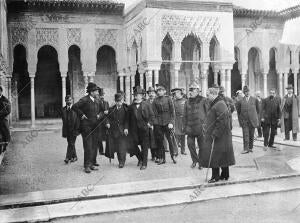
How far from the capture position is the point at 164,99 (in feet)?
29.6

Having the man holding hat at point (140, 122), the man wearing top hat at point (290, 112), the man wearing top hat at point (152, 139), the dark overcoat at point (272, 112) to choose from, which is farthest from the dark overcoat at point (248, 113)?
the man holding hat at point (140, 122)

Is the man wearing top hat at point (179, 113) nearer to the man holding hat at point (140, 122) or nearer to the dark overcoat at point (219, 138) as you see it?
the man holding hat at point (140, 122)

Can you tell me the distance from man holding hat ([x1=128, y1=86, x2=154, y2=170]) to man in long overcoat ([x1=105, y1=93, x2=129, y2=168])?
15 centimetres

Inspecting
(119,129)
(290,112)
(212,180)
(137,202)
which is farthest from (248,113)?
(137,202)

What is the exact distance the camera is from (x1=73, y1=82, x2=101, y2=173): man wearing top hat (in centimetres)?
782

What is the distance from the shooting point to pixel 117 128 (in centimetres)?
834

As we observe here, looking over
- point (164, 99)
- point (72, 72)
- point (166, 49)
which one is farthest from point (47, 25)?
point (164, 99)

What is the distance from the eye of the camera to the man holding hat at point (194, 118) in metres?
7.93

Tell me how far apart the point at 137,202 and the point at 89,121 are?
2730 mm

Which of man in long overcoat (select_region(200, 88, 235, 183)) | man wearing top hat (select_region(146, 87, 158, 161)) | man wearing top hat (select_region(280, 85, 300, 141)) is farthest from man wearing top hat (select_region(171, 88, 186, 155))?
man wearing top hat (select_region(280, 85, 300, 141))

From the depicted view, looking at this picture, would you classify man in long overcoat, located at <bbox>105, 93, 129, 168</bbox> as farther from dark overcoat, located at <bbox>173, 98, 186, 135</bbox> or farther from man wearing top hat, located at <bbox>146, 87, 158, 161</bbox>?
dark overcoat, located at <bbox>173, 98, 186, 135</bbox>

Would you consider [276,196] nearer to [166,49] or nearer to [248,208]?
[248,208]

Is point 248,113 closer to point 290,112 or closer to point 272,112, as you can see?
point 272,112

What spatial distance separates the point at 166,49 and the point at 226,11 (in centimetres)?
431
